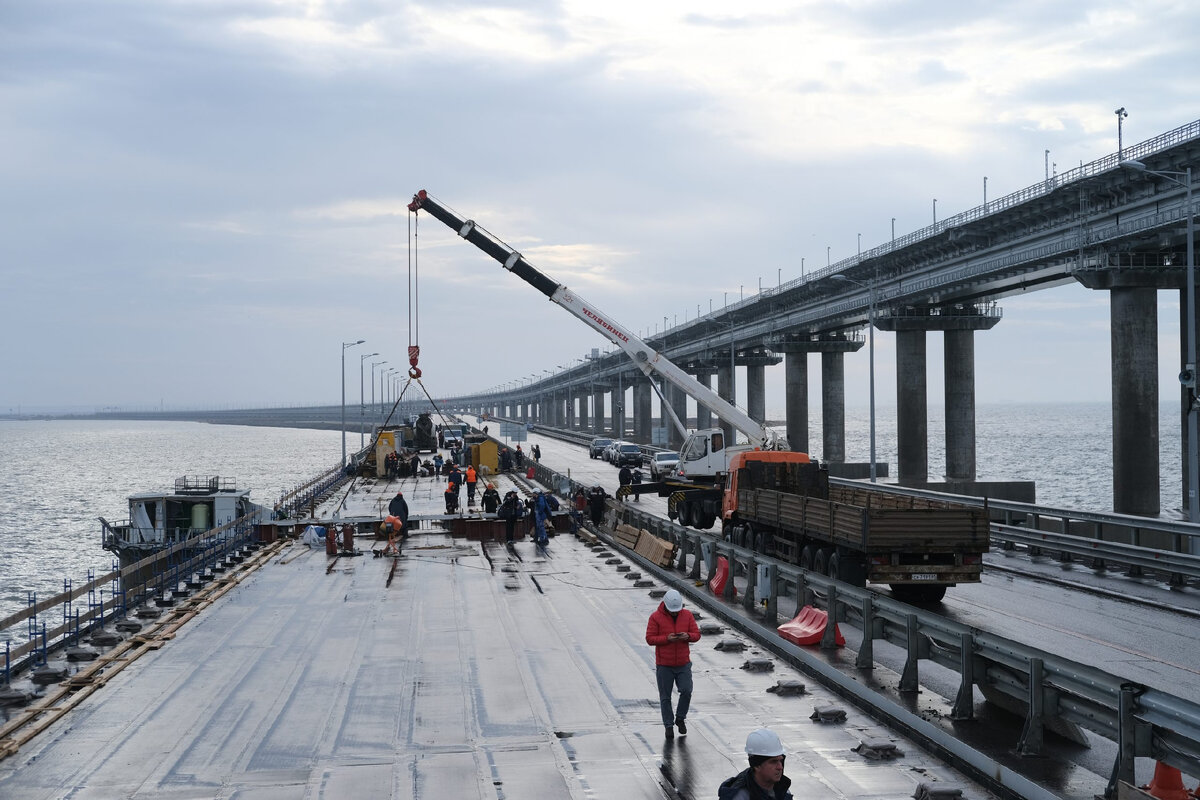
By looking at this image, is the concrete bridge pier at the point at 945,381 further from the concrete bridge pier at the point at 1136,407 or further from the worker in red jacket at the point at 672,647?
the worker in red jacket at the point at 672,647

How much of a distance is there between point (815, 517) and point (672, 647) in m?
12.9

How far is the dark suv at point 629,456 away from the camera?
84188 mm

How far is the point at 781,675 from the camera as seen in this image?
52.6 feet

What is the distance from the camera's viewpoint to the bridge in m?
47.3

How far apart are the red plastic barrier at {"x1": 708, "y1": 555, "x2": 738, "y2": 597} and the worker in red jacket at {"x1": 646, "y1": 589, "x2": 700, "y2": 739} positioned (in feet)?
33.5

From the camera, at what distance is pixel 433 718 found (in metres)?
13.9

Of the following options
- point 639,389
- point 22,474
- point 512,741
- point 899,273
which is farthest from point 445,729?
point 22,474

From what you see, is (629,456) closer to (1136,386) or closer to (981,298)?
(981,298)

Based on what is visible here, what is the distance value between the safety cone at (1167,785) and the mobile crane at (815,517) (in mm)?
12219

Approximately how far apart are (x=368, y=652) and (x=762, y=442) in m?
29.5

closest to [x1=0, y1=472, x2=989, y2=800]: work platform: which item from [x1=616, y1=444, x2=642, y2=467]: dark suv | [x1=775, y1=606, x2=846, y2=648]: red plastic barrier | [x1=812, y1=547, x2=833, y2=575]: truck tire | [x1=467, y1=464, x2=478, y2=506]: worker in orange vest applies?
[x1=775, y1=606, x2=846, y2=648]: red plastic barrier

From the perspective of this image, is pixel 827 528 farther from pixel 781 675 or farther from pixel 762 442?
pixel 762 442

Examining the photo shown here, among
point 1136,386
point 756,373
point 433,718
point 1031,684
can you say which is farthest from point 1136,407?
point 756,373

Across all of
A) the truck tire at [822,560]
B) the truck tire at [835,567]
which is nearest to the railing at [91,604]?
the truck tire at [835,567]
